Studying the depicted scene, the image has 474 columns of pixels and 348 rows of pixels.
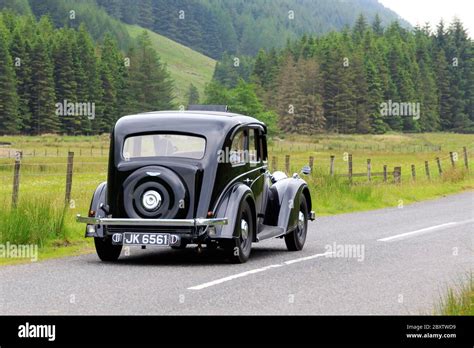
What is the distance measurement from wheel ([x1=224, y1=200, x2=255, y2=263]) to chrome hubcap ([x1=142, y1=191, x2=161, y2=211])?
3.66 ft

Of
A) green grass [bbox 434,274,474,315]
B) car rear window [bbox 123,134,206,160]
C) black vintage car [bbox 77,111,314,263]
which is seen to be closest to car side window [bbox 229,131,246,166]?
black vintage car [bbox 77,111,314,263]

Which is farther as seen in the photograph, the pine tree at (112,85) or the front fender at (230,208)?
the pine tree at (112,85)

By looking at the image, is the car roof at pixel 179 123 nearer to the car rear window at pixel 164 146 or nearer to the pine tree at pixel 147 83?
the car rear window at pixel 164 146

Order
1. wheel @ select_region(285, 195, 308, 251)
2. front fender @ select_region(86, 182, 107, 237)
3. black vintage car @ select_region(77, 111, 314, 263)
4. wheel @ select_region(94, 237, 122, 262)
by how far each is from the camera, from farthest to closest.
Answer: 1. wheel @ select_region(285, 195, 308, 251)
2. wheel @ select_region(94, 237, 122, 262)
3. front fender @ select_region(86, 182, 107, 237)
4. black vintage car @ select_region(77, 111, 314, 263)

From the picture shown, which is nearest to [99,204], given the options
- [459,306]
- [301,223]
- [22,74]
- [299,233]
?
[299,233]

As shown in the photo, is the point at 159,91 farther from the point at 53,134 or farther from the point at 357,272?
the point at 357,272

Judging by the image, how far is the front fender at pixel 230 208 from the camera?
1342cm

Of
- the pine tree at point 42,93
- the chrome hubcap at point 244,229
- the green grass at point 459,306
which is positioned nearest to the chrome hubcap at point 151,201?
the chrome hubcap at point 244,229

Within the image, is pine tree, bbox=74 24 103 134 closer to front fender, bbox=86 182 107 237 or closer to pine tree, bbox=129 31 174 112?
pine tree, bbox=129 31 174 112

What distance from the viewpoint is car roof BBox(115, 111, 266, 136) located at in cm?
1431

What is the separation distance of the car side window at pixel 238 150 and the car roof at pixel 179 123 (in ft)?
0.77

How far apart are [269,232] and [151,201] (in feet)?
7.64

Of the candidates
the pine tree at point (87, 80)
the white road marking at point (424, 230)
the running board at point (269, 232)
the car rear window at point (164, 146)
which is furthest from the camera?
the pine tree at point (87, 80)

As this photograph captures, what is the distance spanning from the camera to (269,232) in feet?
49.1
